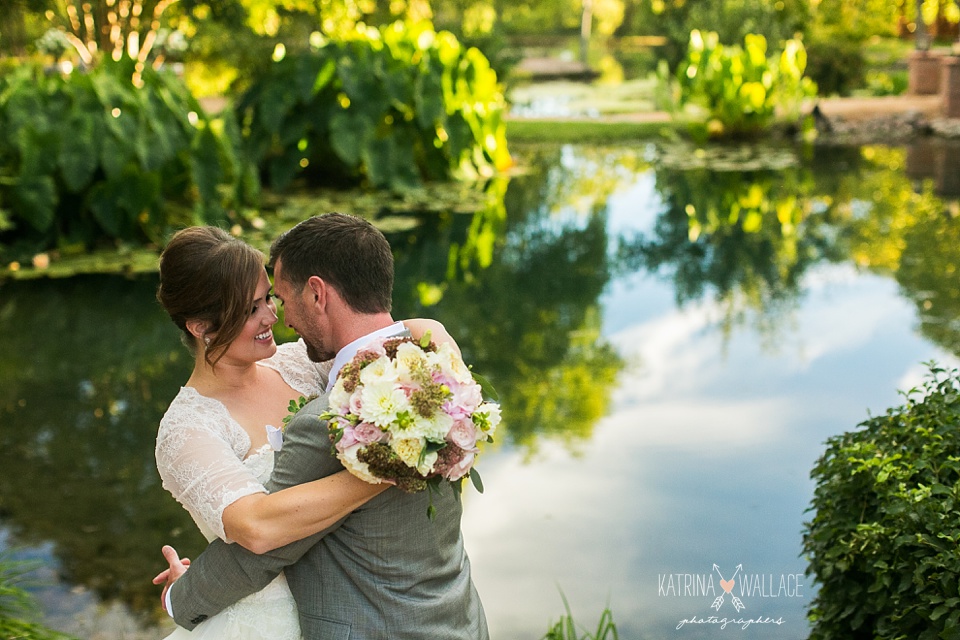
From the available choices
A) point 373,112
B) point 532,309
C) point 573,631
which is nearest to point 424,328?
point 573,631

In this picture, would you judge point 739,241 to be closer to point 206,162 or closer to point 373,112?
point 373,112

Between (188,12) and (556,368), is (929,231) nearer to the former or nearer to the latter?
(556,368)

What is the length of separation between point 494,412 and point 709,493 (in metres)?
3.25

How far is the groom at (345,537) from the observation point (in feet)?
6.34

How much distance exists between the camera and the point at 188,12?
19562mm

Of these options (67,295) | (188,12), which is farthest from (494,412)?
(188,12)

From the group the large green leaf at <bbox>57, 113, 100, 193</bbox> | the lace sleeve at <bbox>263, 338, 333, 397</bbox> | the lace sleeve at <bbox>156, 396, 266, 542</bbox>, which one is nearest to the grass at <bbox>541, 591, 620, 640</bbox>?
the lace sleeve at <bbox>263, 338, 333, 397</bbox>

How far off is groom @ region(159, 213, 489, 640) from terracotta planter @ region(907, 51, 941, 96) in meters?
19.5

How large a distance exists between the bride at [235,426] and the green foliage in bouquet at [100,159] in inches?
276

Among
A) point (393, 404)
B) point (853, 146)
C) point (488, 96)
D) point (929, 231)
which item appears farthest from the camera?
point (853, 146)

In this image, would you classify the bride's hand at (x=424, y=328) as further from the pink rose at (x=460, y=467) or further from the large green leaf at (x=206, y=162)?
the large green leaf at (x=206, y=162)

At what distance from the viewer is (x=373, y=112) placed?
1192 cm

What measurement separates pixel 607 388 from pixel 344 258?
445 cm

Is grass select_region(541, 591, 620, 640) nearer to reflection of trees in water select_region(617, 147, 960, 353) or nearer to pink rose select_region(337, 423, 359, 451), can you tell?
pink rose select_region(337, 423, 359, 451)
